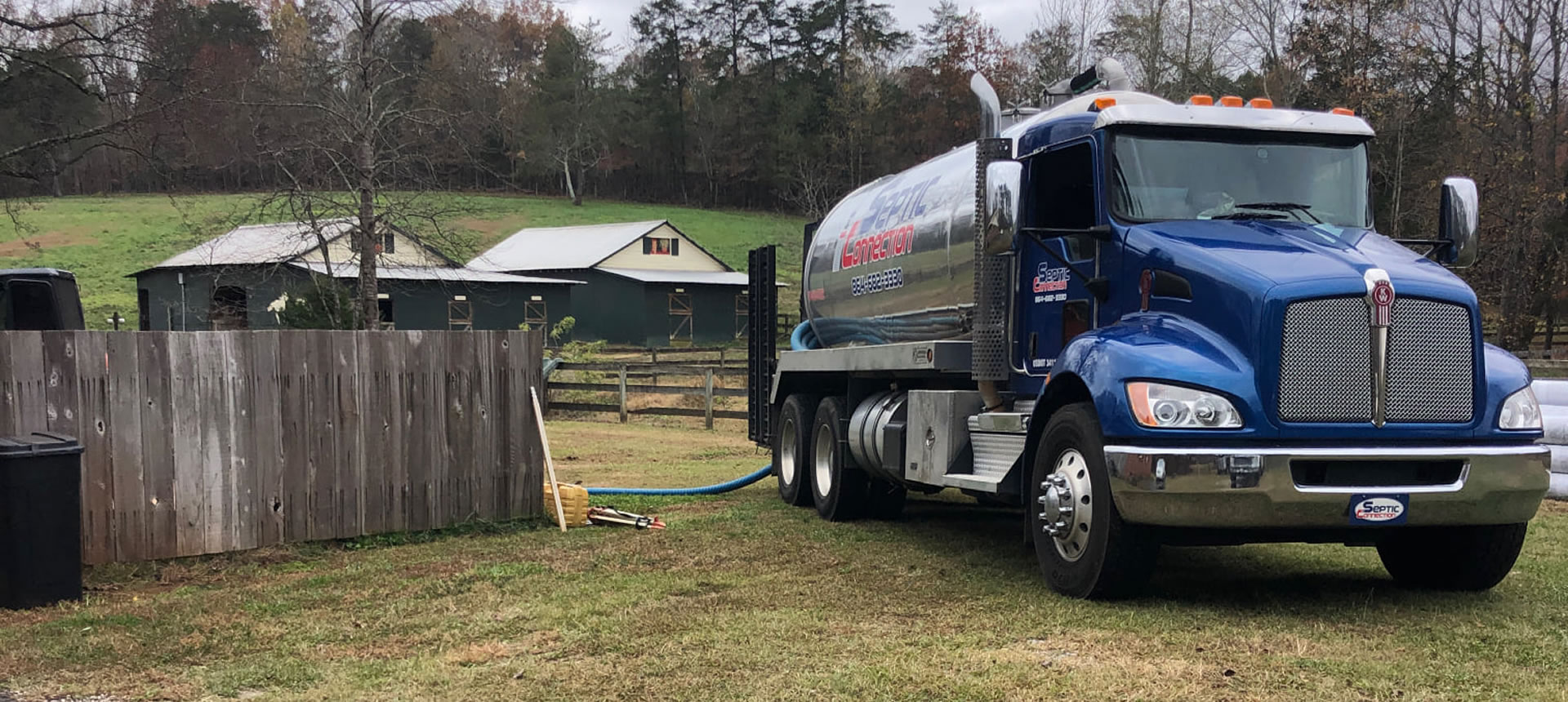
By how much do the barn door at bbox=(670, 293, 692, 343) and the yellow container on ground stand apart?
138 ft

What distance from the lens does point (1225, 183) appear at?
6938 mm

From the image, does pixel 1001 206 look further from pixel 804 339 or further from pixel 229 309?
pixel 229 309

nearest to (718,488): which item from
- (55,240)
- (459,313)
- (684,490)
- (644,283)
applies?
(684,490)

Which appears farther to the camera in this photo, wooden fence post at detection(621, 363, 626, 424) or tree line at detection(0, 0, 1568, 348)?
wooden fence post at detection(621, 363, 626, 424)

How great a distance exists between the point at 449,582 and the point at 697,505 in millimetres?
4148

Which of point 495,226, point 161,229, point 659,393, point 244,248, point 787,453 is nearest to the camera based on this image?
point 787,453

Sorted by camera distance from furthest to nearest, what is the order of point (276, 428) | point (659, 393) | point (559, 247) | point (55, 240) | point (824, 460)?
point (55, 240) < point (559, 247) < point (659, 393) < point (824, 460) < point (276, 428)

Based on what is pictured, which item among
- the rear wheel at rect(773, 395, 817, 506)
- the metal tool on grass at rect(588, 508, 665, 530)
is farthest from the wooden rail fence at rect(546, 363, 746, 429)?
the metal tool on grass at rect(588, 508, 665, 530)

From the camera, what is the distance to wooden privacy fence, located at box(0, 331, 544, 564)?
7.29m

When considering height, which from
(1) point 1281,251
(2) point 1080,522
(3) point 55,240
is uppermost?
(3) point 55,240

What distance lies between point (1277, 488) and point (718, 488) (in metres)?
7.05

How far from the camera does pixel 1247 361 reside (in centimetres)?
586

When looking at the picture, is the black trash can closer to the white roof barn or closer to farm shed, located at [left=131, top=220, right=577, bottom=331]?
farm shed, located at [left=131, top=220, right=577, bottom=331]

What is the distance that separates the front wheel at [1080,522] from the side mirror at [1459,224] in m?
2.59
